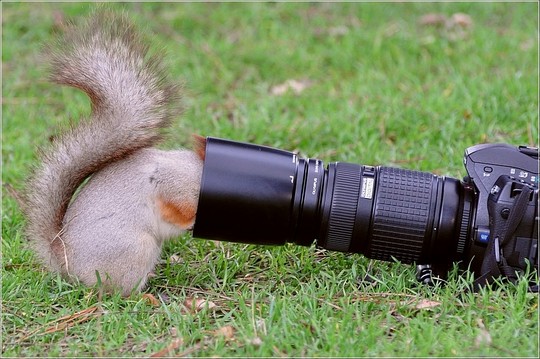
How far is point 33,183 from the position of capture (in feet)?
12.0

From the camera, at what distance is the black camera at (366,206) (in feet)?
10.9

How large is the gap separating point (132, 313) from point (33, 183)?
28.7 inches

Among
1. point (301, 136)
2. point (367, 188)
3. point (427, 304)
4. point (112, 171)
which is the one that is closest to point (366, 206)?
point (367, 188)

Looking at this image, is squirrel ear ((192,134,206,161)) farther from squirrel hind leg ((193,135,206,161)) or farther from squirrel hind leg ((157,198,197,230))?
squirrel hind leg ((157,198,197,230))

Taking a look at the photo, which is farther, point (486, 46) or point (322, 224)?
point (486, 46)

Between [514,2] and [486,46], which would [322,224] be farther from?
[514,2]

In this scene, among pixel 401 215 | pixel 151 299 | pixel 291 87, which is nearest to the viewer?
pixel 401 215

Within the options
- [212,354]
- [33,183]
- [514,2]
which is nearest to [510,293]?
[212,354]

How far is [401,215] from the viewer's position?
338 centimetres

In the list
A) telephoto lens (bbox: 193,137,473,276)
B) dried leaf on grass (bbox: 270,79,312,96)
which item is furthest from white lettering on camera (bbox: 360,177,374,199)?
dried leaf on grass (bbox: 270,79,312,96)

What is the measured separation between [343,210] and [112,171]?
3.12 feet

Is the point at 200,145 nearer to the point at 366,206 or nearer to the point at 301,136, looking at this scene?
the point at 366,206

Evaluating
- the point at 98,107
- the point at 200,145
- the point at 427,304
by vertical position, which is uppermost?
the point at 98,107

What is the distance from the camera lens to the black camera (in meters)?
3.32
